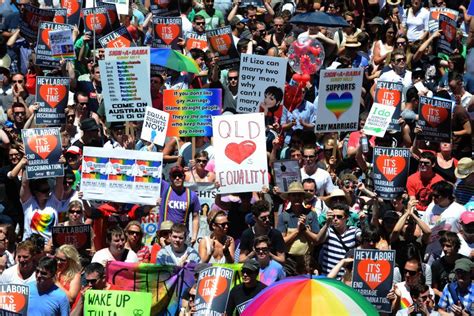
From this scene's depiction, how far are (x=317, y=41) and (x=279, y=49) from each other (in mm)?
1172

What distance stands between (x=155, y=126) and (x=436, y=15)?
6393mm

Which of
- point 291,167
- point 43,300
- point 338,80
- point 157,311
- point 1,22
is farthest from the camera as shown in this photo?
point 1,22

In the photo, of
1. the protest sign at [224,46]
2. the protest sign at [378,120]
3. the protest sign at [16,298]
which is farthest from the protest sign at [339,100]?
the protest sign at [16,298]

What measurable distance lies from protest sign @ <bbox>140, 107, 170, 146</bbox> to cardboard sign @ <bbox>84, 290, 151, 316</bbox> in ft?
16.0

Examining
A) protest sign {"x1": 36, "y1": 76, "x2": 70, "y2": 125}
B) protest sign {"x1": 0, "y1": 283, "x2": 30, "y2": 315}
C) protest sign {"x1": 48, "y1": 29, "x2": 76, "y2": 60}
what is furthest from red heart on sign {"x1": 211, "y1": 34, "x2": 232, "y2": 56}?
protest sign {"x1": 0, "y1": 283, "x2": 30, "y2": 315}

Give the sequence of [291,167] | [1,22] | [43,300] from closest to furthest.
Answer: [43,300] < [291,167] < [1,22]

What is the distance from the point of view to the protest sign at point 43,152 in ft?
71.6

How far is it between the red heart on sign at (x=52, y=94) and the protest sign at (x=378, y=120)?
3934 millimetres

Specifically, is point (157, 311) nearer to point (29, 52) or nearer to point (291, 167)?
point (291, 167)

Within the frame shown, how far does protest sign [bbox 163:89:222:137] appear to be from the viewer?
2333 cm

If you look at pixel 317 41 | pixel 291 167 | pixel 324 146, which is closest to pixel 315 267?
pixel 291 167

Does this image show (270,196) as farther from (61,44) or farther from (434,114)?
(61,44)

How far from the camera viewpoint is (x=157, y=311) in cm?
1978

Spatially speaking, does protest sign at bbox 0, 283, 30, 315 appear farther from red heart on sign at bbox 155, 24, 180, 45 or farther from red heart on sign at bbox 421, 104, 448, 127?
red heart on sign at bbox 155, 24, 180, 45
